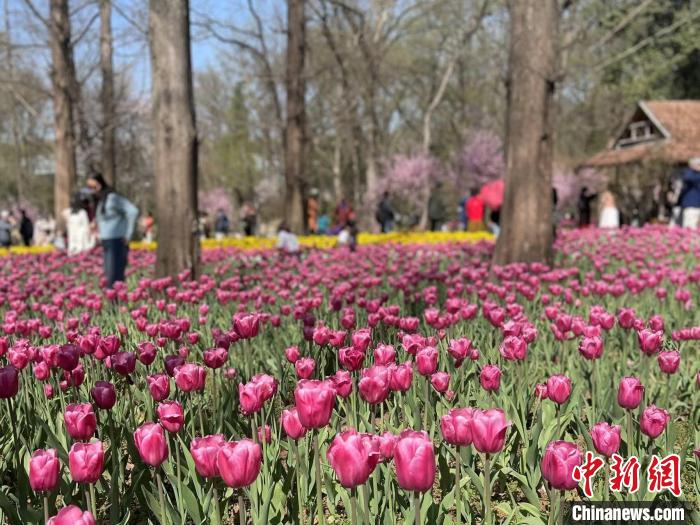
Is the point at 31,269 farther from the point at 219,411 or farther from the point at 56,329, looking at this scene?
the point at 219,411

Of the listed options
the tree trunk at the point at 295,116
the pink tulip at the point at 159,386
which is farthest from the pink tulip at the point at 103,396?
the tree trunk at the point at 295,116

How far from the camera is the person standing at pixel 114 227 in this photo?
7.70 m

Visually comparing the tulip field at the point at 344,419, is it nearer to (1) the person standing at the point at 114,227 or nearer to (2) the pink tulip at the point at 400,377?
(2) the pink tulip at the point at 400,377

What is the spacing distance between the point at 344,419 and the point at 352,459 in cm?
133

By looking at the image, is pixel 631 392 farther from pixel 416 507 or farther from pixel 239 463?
pixel 239 463

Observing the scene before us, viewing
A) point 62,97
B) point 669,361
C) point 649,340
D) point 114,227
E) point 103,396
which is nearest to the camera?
point 103,396

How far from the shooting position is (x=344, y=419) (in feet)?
9.46

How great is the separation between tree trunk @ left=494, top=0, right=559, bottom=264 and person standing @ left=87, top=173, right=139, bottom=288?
4.15 metres

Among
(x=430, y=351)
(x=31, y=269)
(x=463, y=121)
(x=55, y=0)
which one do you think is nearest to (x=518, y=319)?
(x=430, y=351)

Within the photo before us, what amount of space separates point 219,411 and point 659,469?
153 cm

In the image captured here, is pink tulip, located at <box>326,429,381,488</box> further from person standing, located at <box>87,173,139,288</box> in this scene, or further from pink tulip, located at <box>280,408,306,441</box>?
person standing, located at <box>87,173,139,288</box>

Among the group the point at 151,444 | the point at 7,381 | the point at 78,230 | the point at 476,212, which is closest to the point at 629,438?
the point at 151,444

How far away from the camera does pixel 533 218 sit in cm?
790

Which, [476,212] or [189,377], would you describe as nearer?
[189,377]
